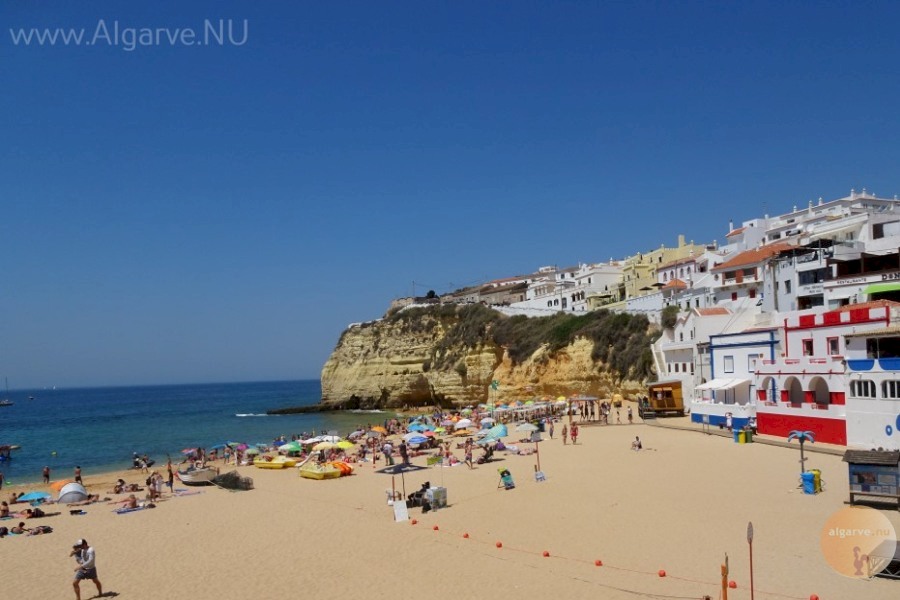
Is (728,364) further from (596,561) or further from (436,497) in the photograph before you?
(596,561)

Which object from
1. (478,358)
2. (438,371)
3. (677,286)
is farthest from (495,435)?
(438,371)

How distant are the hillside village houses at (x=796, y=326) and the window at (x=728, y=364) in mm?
66

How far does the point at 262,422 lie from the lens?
58.6 m

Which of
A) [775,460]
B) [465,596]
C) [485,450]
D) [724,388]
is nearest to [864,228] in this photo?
[724,388]

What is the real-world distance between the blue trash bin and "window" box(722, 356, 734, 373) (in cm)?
1487

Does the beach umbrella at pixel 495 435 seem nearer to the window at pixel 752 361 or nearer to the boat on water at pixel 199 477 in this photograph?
the boat on water at pixel 199 477

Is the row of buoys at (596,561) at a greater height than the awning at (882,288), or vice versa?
the awning at (882,288)

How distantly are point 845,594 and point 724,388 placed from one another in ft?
63.5

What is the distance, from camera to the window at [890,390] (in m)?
18.8

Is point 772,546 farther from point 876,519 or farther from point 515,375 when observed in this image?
point 515,375

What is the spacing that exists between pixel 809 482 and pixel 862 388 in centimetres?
647

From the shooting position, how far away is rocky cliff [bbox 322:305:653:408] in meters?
42.9

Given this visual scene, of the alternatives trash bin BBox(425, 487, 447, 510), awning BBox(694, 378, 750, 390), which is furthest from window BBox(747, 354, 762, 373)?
trash bin BBox(425, 487, 447, 510)

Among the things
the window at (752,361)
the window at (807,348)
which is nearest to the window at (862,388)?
the window at (807,348)
